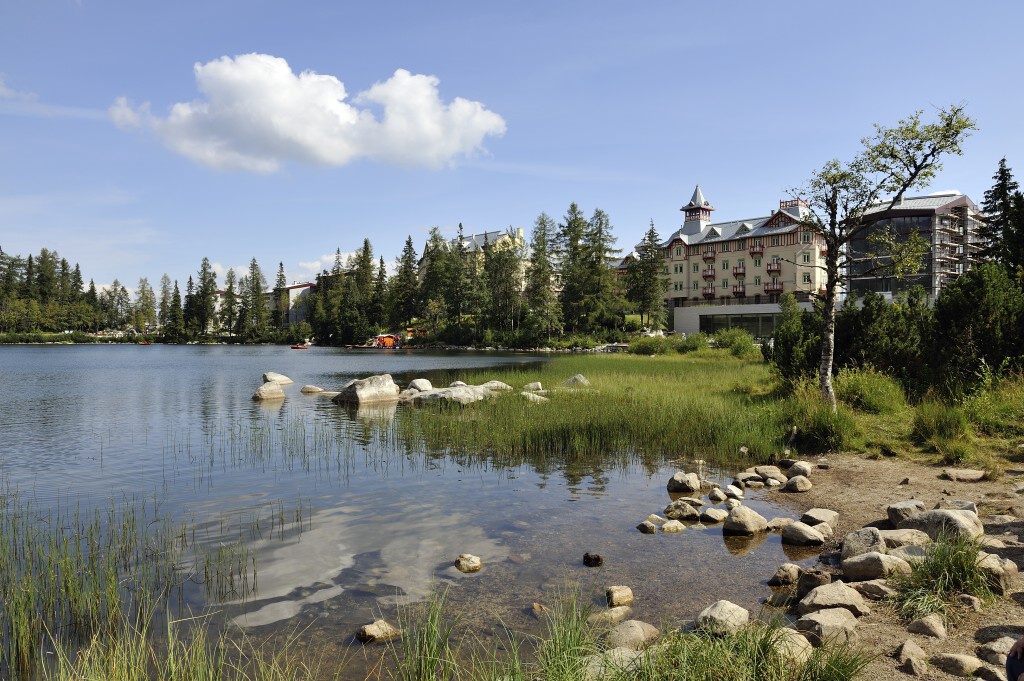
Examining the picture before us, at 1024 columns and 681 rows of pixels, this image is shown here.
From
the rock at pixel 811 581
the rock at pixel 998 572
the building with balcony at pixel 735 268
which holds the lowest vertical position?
the rock at pixel 811 581

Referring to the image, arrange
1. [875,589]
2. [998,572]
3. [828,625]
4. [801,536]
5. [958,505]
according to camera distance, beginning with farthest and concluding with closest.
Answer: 1. [958,505]
2. [801,536]
3. [875,589]
4. [998,572]
5. [828,625]

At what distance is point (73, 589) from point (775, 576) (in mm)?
8896

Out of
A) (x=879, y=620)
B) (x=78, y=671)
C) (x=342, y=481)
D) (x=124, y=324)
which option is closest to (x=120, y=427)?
(x=342, y=481)

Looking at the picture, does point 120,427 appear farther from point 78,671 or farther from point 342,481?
point 78,671

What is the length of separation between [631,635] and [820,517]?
5.63m

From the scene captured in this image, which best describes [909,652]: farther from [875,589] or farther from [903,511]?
[903,511]

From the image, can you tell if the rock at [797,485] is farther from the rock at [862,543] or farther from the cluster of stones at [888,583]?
the rock at [862,543]

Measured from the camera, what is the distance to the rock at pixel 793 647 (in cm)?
512

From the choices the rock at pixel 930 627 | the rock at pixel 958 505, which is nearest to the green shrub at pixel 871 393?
the rock at pixel 958 505

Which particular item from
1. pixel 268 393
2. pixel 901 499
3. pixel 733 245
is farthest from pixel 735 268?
pixel 901 499

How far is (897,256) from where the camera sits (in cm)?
1666

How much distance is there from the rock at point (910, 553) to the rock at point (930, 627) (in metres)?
1.42

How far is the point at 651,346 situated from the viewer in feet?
206

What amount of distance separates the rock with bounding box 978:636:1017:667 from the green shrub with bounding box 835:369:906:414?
12.9m
